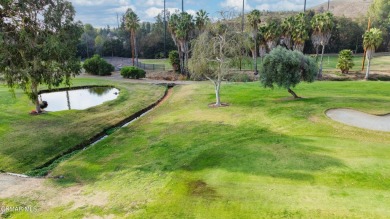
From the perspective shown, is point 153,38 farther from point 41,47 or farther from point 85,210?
point 85,210

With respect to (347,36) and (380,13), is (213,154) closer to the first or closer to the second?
(347,36)

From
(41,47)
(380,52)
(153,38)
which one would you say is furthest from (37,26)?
(380,52)

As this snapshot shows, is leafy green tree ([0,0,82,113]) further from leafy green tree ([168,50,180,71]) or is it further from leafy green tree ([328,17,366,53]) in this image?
leafy green tree ([328,17,366,53])

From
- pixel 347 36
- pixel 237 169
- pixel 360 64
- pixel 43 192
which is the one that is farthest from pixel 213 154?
pixel 347 36

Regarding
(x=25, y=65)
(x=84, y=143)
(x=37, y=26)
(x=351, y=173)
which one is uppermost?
(x=37, y=26)

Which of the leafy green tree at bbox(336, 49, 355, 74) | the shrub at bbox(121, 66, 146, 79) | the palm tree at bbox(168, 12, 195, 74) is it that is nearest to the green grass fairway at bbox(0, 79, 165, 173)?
the shrub at bbox(121, 66, 146, 79)

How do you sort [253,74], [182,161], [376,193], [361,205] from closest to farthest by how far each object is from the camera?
[361,205]
[376,193]
[182,161]
[253,74]

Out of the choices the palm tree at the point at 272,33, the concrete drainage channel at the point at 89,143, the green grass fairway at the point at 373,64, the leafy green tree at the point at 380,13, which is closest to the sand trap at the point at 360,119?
the concrete drainage channel at the point at 89,143
